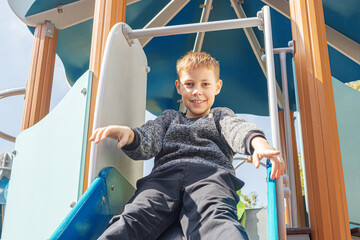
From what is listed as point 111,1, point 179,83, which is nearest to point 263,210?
point 179,83

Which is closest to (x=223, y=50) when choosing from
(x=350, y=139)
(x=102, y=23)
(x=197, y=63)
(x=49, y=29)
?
(x=49, y=29)

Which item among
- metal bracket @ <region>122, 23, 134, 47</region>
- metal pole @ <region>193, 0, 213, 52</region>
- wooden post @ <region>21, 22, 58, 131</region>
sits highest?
metal pole @ <region>193, 0, 213, 52</region>

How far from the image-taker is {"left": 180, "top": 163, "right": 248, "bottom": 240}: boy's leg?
926 mm

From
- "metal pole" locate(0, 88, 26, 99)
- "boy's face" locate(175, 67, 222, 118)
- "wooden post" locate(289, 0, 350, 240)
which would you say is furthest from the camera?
"metal pole" locate(0, 88, 26, 99)

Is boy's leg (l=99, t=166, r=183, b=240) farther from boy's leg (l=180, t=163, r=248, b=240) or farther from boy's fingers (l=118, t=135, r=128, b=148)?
boy's fingers (l=118, t=135, r=128, b=148)

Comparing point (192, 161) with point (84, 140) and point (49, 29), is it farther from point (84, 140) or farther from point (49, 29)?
point (49, 29)

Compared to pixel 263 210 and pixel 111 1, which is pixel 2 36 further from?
pixel 263 210

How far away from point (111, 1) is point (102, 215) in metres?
1.04

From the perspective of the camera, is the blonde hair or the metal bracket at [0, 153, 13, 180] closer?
the blonde hair

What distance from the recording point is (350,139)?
6.00 feet

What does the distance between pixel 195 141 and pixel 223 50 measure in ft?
8.64

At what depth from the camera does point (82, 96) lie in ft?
4.19

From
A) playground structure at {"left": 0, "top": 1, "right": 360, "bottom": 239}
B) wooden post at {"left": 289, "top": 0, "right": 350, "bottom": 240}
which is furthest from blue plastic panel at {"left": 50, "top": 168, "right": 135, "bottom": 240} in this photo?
wooden post at {"left": 289, "top": 0, "right": 350, "bottom": 240}

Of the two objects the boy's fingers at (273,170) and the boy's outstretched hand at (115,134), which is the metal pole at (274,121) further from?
the boy's outstretched hand at (115,134)
